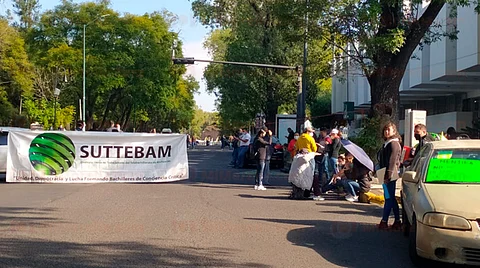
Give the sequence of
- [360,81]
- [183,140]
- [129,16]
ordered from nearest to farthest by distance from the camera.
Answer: [183,140] → [360,81] → [129,16]

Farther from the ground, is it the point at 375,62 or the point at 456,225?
the point at 375,62

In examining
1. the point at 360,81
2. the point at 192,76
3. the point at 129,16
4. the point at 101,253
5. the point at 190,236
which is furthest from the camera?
the point at 192,76

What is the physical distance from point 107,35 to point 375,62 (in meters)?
35.1

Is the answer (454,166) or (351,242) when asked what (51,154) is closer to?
(351,242)

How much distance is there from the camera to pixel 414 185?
8.25 m

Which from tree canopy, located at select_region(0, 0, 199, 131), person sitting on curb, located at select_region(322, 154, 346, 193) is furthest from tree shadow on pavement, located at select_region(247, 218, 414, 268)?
tree canopy, located at select_region(0, 0, 199, 131)

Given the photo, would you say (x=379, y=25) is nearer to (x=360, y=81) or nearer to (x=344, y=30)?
(x=344, y=30)

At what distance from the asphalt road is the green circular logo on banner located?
2326mm

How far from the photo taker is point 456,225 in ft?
22.5

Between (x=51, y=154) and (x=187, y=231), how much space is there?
9256 mm

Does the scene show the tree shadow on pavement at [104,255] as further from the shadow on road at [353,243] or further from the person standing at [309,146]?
the person standing at [309,146]

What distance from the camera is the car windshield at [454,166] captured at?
26.1 feet

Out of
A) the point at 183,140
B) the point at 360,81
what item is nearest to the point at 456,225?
the point at 183,140

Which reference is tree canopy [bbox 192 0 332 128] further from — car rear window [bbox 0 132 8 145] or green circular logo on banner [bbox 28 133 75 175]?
car rear window [bbox 0 132 8 145]
